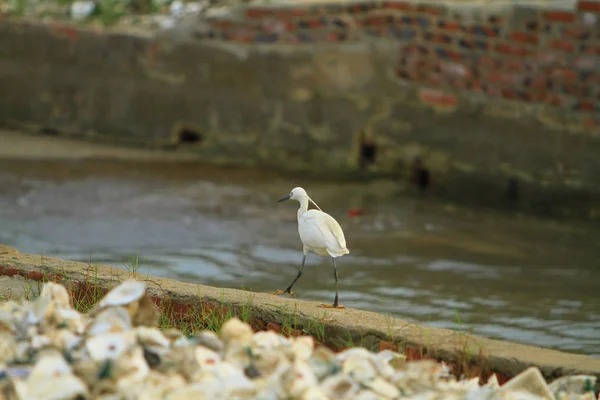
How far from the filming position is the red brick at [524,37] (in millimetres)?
6695

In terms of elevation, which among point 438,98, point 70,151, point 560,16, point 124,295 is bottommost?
point 124,295

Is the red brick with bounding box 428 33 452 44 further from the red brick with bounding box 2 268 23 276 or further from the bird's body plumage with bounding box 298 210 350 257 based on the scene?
the red brick with bounding box 2 268 23 276

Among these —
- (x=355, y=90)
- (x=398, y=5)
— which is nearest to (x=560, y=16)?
(x=398, y=5)

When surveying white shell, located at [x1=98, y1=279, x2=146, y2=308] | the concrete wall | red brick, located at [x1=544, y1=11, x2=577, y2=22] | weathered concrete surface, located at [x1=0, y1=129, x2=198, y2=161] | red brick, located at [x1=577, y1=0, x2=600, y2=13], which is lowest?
white shell, located at [x1=98, y1=279, x2=146, y2=308]

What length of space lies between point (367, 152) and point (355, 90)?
0.47 m

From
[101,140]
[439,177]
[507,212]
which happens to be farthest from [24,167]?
[507,212]

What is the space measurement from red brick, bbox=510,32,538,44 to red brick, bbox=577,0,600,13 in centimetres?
35

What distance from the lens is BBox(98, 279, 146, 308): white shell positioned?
2.74 m

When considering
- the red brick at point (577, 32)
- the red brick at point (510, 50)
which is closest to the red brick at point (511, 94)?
the red brick at point (510, 50)

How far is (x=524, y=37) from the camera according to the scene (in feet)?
22.1

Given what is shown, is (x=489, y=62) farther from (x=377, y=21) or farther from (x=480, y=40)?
(x=377, y=21)

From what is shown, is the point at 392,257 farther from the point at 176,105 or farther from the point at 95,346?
the point at 95,346

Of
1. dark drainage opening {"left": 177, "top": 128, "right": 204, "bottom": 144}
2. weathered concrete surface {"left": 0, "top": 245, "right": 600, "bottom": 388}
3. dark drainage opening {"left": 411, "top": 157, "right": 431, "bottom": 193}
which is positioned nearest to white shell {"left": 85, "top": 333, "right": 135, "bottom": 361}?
weathered concrete surface {"left": 0, "top": 245, "right": 600, "bottom": 388}

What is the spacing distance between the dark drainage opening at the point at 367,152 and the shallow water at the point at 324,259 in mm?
292
